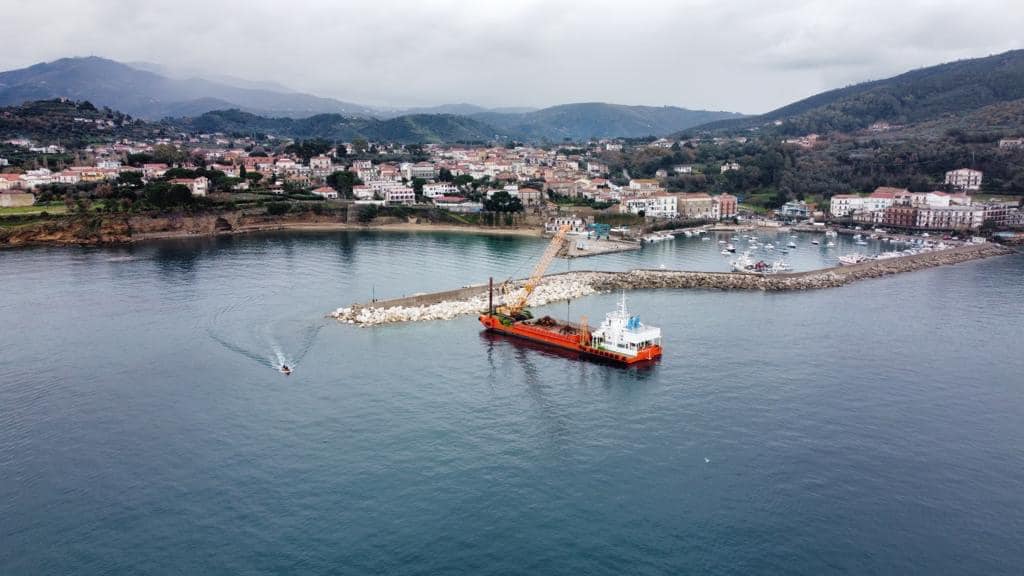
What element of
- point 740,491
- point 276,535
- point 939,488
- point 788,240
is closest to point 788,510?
point 740,491

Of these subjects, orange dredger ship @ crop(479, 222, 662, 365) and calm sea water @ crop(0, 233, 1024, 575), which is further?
orange dredger ship @ crop(479, 222, 662, 365)

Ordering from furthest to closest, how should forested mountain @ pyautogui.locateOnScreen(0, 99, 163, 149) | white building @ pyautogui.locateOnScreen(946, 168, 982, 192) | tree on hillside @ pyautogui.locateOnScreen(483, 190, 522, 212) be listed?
1. forested mountain @ pyautogui.locateOnScreen(0, 99, 163, 149)
2. white building @ pyautogui.locateOnScreen(946, 168, 982, 192)
3. tree on hillside @ pyautogui.locateOnScreen(483, 190, 522, 212)

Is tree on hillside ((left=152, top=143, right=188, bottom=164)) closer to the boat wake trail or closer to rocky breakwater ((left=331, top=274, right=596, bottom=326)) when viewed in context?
the boat wake trail

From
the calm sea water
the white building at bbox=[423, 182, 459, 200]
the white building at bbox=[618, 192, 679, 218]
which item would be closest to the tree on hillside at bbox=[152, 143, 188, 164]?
the white building at bbox=[423, 182, 459, 200]

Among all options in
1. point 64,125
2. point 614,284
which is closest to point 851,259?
point 614,284

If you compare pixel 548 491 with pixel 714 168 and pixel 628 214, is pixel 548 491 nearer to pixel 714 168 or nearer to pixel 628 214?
pixel 628 214

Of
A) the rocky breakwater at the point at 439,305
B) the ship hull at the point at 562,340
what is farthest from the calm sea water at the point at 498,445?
the rocky breakwater at the point at 439,305

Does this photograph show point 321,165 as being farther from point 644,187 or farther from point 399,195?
point 644,187
